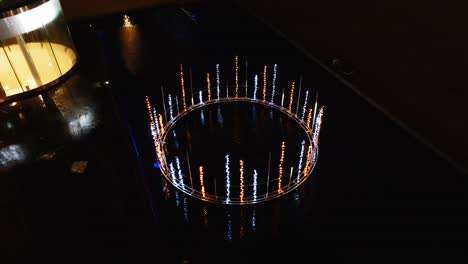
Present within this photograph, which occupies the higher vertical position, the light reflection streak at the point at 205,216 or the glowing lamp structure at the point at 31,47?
the glowing lamp structure at the point at 31,47

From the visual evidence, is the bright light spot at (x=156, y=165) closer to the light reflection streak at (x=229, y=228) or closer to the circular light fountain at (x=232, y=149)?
the circular light fountain at (x=232, y=149)

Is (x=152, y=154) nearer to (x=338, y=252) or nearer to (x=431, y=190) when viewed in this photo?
(x=338, y=252)

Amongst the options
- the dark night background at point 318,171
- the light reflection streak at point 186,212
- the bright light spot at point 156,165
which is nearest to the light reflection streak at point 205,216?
the dark night background at point 318,171

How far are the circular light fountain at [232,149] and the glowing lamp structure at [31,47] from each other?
67.0 inches

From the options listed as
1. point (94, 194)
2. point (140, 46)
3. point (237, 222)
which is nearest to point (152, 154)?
point (94, 194)

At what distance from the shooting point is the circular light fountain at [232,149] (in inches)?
155

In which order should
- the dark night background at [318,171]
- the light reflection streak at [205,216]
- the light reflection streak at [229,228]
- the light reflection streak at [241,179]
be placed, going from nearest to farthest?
1. the dark night background at [318,171]
2. the light reflection streak at [229,228]
3. the light reflection streak at [205,216]
4. the light reflection streak at [241,179]

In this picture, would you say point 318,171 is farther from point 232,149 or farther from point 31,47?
point 31,47

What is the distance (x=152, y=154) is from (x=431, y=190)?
3.27m

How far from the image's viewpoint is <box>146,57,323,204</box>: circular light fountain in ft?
12.9

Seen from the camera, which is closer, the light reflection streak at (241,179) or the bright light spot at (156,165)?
the light reflection streak at (241,179)

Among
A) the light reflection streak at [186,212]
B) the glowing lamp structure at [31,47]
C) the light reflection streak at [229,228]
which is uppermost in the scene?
the glowing lamp structure at [31,47]

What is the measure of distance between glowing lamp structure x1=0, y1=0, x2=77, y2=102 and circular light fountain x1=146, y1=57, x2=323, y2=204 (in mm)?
1702

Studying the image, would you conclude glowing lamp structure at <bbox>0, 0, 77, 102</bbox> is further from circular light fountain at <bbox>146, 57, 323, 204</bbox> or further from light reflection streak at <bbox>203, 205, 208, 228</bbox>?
light reflection streak at <bbox>203, 205, 208, 228</bbox>
